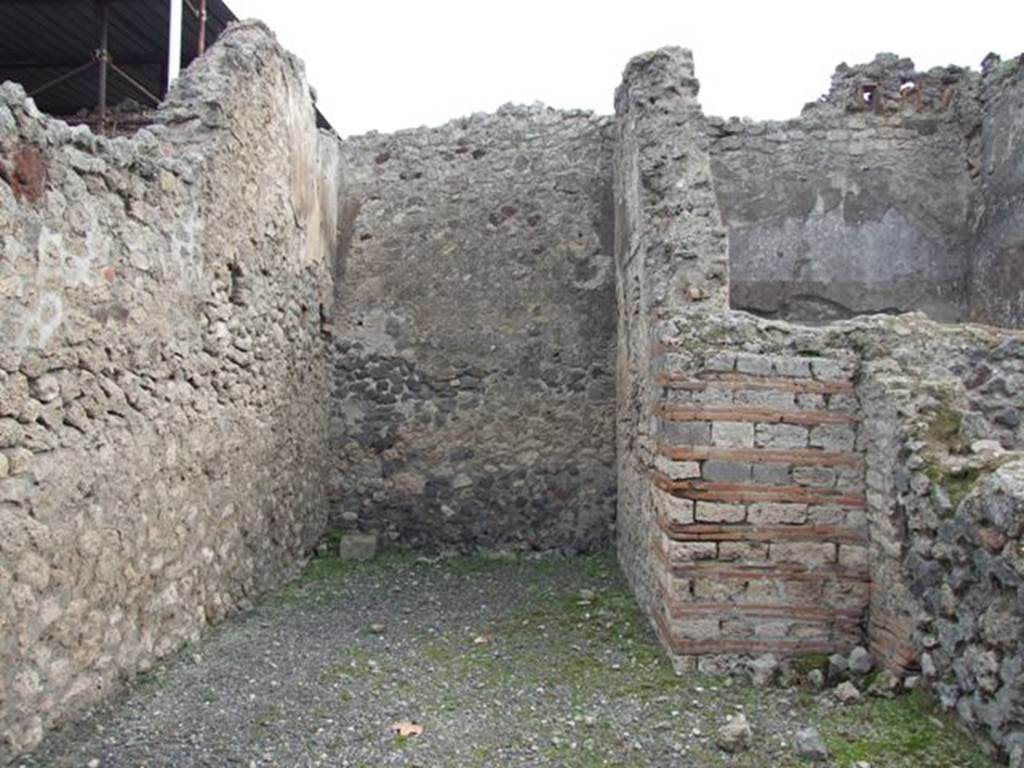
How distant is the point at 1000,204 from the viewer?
646cm

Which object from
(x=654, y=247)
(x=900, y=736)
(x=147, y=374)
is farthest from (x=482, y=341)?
(x=900, y=736)

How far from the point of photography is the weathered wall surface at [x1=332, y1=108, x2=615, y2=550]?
269 inches

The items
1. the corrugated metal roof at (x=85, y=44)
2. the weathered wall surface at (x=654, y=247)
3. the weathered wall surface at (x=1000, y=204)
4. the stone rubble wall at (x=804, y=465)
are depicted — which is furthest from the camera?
the corrugated metal roof at (x=85, y=44)

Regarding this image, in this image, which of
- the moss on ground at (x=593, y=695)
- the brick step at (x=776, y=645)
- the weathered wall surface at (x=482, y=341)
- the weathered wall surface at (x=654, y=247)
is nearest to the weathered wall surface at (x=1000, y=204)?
the weathered wall surface at (x=654, y=247)

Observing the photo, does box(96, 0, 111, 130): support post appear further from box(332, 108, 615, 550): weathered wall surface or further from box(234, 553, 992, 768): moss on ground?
box(234, 553, 992, 768): moss on ground

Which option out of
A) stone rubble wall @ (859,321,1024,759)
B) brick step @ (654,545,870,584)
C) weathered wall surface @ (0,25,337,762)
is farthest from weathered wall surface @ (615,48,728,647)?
weathered wall surface @ (0,25,337,762)

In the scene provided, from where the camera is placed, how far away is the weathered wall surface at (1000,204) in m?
6.26

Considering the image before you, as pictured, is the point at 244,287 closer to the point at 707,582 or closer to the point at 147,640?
the point at 147,640

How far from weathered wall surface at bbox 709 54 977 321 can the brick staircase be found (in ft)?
9.90

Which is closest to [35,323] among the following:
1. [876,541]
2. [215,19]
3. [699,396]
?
[699,396]

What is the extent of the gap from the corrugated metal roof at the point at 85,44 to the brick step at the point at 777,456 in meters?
5.14

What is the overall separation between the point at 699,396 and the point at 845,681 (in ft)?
4.79

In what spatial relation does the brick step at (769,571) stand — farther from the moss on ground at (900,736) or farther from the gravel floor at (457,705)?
the moss on ground at (900,736)

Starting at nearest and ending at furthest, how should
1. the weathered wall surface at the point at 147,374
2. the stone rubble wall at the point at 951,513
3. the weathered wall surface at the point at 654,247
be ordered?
1. the stone rubble wall at the point at 951,513
2. the weathered wall surface at the point at 147,374
3. the weathered wall surface at the point at 654,247
